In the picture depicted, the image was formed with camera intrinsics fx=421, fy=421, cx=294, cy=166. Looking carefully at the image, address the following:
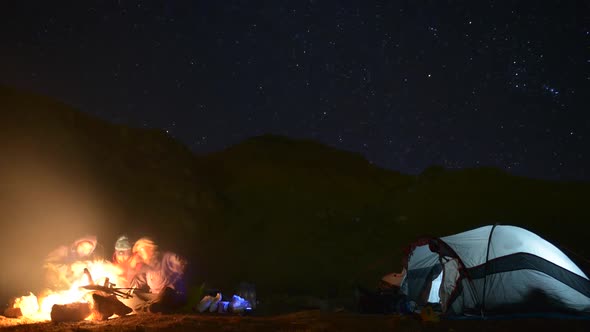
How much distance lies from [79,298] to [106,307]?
1333 mm

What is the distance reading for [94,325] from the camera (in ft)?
28.3

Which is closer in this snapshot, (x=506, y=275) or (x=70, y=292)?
(x=506, y=275)

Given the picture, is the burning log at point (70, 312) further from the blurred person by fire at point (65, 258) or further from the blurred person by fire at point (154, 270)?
the blurred person by fire at point (65, 258)

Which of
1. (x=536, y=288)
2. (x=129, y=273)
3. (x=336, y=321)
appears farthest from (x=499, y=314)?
(x=129, y=273)

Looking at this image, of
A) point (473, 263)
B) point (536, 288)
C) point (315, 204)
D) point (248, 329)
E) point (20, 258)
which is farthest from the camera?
point (315, 204)

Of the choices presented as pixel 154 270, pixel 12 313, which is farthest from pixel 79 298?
pixel 154 270

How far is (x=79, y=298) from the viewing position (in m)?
10.7

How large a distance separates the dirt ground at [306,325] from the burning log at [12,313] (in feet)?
0.94

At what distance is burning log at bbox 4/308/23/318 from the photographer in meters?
9.55

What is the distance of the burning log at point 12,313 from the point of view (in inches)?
376

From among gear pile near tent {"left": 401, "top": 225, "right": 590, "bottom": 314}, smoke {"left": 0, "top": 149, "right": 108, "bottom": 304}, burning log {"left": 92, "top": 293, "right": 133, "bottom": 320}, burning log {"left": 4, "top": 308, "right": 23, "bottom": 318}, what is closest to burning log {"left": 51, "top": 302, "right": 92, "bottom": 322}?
burning log {"left": 92, "top": 293, "right": 133, "bottom": 320}

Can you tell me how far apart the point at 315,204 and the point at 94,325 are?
2273cm

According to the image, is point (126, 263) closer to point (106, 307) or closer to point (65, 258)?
point (65, 258)

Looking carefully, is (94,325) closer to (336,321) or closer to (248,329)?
(248,329)
